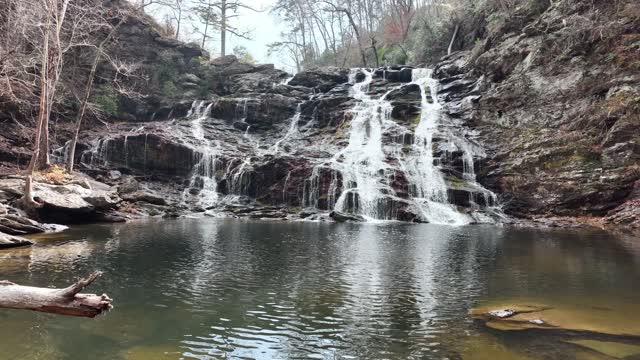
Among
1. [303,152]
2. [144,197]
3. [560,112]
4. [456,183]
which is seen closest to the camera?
[560,112]

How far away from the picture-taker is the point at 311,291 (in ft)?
32.4

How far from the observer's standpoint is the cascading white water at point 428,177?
1038 inches

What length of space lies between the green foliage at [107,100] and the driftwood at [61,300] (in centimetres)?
3628

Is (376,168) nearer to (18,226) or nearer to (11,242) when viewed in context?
(18,226)

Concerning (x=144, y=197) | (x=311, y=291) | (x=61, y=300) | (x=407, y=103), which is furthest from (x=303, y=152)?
(x=61, y=300)

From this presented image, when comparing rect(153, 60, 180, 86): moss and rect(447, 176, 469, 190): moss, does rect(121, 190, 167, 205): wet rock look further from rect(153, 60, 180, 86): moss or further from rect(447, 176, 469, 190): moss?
rect(153, 60, 180, 86): moss

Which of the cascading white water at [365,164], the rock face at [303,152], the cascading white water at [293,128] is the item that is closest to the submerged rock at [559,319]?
the rock face at [303,152]

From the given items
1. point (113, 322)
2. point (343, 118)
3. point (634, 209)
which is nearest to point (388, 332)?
point (113, 322)

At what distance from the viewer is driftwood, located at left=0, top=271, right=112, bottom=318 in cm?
405

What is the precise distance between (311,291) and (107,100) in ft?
109

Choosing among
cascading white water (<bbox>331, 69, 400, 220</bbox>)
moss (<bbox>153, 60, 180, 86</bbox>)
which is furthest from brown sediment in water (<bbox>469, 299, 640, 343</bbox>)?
moss (<bbox>153, 60, 180, 86</bbox>)

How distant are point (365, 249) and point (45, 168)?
17478 millimetres

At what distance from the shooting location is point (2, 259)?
12133mm

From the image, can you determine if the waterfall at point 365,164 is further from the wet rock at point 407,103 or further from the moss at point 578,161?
the moss at point 578,161
